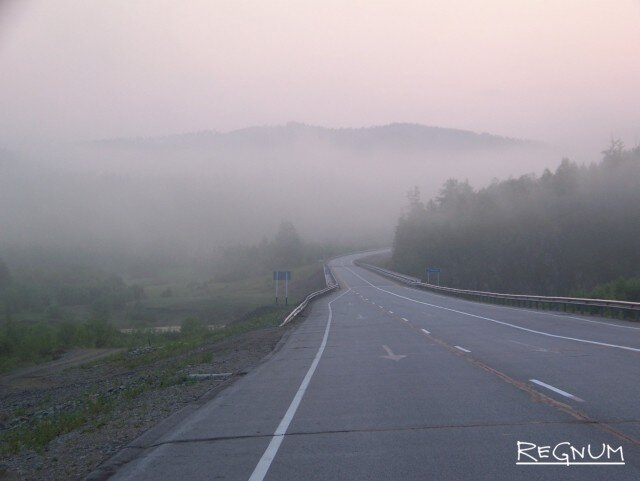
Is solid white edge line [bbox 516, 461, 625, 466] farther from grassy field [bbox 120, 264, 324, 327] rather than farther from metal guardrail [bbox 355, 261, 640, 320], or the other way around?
grassy field [bbox 120, 264, 324, 327]

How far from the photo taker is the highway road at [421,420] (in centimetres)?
832

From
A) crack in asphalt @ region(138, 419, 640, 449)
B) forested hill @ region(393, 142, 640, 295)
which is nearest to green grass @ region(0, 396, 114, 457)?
crack in asphalt @ region(138, 419, 640, 449)

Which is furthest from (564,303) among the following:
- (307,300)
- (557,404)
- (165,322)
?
(165,322)

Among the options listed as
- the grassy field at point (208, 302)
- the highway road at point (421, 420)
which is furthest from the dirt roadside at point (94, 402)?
the grassy field at point (208, 302)

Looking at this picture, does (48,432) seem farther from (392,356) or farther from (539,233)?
(539,233)

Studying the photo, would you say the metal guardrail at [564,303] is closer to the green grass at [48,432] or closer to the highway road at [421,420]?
the highway road at [421,420]

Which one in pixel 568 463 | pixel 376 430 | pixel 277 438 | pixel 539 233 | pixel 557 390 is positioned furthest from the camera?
pixel 539 233

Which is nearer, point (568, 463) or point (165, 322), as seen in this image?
point (568, 463)

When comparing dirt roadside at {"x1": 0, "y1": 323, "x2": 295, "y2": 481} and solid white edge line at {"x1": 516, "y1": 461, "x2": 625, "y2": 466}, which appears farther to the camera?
dirt roadside at {"x1": 0, "y1": 323, "x2": 295, "y2": 481}

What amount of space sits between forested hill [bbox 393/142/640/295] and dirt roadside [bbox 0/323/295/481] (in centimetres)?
5290

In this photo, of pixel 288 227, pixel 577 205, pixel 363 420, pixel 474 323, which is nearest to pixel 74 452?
pixel 363 420

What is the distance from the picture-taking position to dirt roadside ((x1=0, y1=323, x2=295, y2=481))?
10.3 meters

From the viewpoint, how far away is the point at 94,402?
1820 centimetres

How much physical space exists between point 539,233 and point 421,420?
4283 inches
